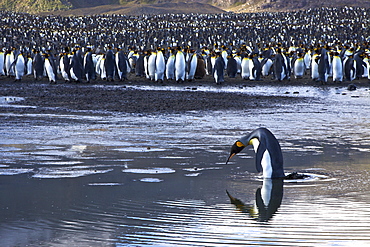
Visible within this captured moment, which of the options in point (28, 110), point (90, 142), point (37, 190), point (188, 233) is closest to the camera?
point (188, 233)

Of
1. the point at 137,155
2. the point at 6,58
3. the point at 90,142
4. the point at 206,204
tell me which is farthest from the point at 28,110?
the point at 6,58

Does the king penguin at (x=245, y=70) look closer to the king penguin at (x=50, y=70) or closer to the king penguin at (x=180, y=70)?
the king penguin at (x=180, y=70)

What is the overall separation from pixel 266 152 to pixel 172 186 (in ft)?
Answer: 2.98

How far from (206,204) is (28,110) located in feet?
25.4

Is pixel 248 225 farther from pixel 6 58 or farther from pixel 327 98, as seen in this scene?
pixel 6 58

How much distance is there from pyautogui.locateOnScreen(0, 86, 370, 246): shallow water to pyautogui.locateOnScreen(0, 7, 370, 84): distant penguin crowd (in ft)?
31.3

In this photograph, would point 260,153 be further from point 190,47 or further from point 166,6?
point 166,6

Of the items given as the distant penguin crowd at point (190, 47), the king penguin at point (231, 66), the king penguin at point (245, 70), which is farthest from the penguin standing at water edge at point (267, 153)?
the king penguin at point (231, 66)

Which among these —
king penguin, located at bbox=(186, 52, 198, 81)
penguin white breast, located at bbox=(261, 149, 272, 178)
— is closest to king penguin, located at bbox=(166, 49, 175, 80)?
king penguin, located at bbox=(186, 52, 198, 81)

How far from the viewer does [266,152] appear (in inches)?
222

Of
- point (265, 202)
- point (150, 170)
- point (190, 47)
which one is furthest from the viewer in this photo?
point (190, 47)

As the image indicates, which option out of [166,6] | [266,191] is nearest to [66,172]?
[266,191]

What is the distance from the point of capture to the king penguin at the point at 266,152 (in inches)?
222

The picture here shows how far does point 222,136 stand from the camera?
28.5 feet
